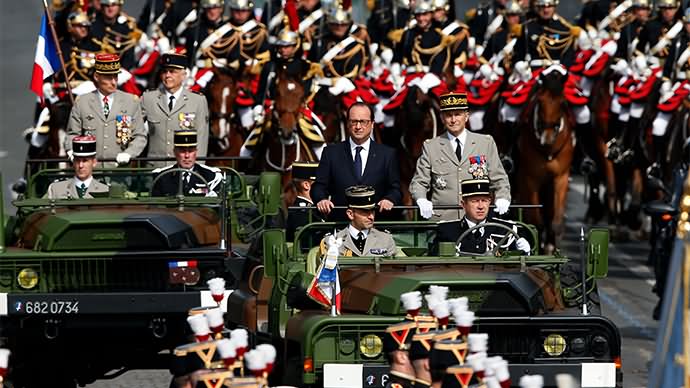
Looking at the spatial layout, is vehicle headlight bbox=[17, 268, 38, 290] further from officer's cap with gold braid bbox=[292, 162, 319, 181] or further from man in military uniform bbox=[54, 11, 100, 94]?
man in military uniform bbox=[54, 11, 100, 94]

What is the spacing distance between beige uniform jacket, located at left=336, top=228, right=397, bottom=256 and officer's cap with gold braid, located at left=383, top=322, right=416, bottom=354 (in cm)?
314

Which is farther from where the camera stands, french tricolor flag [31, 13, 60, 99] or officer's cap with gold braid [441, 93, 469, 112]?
french tricolor flag [31, 13, 60, 99]

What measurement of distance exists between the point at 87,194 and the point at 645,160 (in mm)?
12964

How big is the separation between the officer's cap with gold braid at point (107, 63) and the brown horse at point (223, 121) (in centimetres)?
572

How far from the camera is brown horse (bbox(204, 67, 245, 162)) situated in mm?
27562

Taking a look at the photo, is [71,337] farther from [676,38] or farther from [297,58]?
[676,38]

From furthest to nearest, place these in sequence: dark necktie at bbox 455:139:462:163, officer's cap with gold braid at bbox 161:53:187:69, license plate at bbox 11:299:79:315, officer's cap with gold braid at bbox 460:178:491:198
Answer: officer's cap with gold braid at bbox 161:53:187:69 → dark necktie at bbox 455:139:462:163 → license plate at bbox 11:299:79:315 → officer's cap with gold braid at bbox 460:178:491:198

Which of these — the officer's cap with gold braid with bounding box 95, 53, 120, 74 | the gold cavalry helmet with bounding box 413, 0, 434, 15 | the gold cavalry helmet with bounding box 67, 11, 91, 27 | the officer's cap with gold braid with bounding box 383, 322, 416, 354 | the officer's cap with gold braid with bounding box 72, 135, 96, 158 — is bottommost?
the officer's cap with gold braid with bounding box 383, 322, 416, 354

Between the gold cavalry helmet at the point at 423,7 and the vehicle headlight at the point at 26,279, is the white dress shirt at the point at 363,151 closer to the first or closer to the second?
the vehicle headlight at the point at 26,279

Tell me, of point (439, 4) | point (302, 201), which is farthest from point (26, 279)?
point (439, 4)

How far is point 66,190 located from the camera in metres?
19.1

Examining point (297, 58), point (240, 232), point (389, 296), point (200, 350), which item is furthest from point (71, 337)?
point (297, 58)

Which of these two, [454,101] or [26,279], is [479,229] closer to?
[454,101]

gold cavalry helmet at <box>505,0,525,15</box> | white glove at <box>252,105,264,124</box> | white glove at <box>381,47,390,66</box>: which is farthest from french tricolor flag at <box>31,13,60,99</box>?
gold cavalry helmet at <box>505,0,525,15</box>
